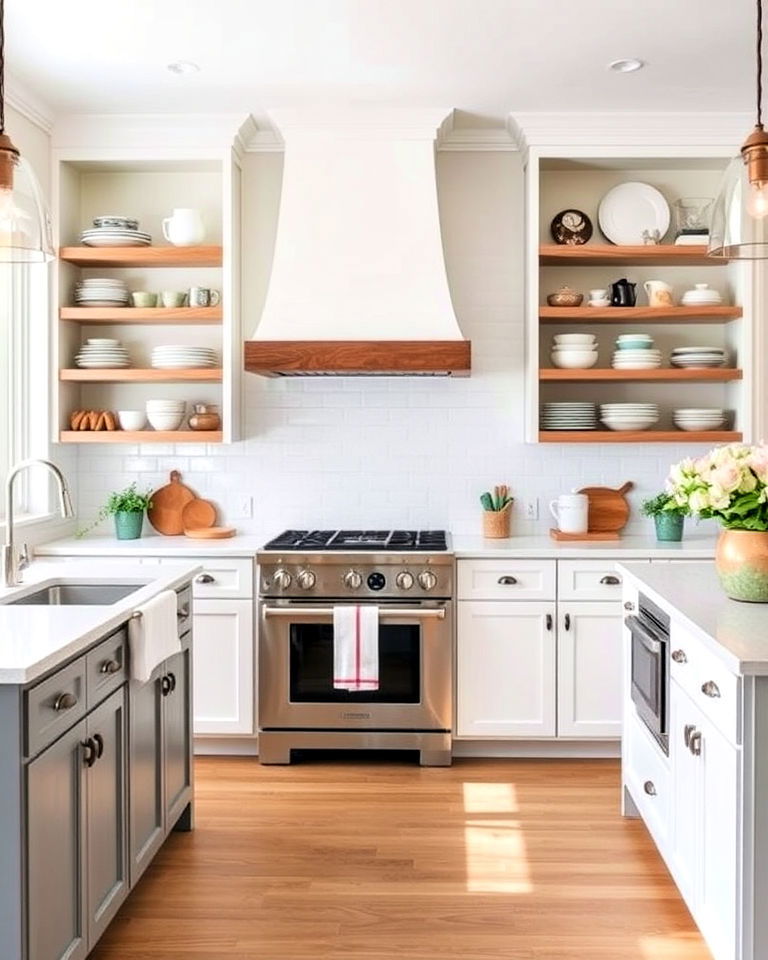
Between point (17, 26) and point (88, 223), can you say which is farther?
point (88, 223)

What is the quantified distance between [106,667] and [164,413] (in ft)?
7.63

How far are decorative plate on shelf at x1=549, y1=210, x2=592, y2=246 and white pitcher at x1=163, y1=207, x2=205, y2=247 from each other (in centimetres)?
174

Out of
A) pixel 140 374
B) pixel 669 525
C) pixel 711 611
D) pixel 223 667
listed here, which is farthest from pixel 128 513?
pixel 711 611

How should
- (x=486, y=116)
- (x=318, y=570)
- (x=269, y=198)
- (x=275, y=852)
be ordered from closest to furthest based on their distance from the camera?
A: 1. (x=275, y=852)
2. (x=318, y=570)
3. (x=486, y=116)
4. (x=269, y=198)

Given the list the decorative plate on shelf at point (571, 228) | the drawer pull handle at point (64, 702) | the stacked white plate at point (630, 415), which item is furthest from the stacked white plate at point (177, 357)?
the drawer pull handle at point (64, 702)

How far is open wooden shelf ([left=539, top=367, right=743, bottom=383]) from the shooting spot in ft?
15.0

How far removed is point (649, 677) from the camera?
3160 mm

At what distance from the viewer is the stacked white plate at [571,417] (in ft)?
15.4

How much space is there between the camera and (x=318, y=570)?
14.1 ft

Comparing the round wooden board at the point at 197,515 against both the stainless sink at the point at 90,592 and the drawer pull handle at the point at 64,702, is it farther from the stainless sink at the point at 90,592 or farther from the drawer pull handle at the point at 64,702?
the drawer pull handle at the point at 64,702

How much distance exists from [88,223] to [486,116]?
2047 millimetres

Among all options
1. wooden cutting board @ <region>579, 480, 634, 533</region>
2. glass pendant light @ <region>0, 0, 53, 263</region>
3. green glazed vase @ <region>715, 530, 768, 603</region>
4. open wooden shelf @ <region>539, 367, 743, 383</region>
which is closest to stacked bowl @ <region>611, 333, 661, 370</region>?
open wooden shelf @ <region>539, 367, 743, 383</region>

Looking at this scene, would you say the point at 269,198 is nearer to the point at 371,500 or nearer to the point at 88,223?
the point at 88,223

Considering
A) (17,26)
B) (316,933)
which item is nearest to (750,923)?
(316,933)
